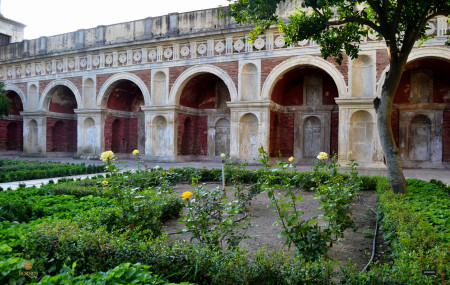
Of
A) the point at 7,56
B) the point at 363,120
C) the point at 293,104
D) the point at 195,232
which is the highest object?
the point at 7,56

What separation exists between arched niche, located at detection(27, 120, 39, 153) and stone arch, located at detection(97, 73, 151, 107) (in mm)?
6273

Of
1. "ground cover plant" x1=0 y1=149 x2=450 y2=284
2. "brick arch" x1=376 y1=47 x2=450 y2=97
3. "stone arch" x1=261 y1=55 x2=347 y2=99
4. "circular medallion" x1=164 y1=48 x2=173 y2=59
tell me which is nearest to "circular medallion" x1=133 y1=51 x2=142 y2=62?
"circular medallion" x1=164 y1=48 x2=173 y2=59

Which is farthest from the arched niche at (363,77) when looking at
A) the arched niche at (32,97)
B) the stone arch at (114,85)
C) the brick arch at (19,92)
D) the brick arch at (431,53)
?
the brick arch at (19,92)

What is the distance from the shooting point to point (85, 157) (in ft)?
67.5

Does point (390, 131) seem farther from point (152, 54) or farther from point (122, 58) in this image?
point (122, 58)

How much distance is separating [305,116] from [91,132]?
1287 centimetres

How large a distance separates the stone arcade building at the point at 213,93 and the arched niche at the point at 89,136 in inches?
2.7

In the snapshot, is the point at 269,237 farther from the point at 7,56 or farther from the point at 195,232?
the point at 7,56

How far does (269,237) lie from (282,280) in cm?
216

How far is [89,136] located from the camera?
21141 mm

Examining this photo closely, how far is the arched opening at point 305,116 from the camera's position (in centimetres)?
1788

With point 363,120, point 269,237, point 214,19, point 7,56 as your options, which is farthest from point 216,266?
point 7,56

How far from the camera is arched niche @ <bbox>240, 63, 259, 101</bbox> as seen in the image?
1689 cm

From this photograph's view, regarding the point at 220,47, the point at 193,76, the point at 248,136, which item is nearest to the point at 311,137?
the point at 248,136
